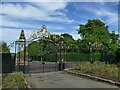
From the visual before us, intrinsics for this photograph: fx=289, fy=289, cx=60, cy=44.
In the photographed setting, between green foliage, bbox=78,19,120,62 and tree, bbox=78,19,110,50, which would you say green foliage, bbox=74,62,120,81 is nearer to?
green foliage, bbox=78,19,120,62

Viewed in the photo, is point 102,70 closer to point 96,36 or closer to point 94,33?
point 96,36

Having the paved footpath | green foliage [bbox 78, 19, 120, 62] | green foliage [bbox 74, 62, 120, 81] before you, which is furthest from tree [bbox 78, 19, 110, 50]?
the paved footpath

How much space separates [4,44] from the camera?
29891 mm

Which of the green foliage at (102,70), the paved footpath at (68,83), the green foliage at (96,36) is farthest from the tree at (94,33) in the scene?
the paved footpath at (68,83)

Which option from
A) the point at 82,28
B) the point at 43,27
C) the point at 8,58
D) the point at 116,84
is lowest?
the point at 116,84

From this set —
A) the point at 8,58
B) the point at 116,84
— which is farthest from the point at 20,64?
A: the point at 116,84

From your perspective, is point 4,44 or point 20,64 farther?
point 4,44

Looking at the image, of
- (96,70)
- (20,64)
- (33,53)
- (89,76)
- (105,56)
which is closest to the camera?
(89,76)

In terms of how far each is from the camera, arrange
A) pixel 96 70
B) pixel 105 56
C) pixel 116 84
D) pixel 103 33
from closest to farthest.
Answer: pixel 116 84
pixel 96 70
pixel 105 56
pixel 103 33

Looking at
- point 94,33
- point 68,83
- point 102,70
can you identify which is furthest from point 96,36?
point 68,83

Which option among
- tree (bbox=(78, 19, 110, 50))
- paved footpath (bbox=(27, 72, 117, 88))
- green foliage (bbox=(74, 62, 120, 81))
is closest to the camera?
paved footpath (bbox=(27, 72, 117, 88))

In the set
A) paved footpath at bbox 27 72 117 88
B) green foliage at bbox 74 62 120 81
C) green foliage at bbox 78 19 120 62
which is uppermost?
green foliage at bbox 78 19 120 62

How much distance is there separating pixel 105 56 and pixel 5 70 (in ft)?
38.3

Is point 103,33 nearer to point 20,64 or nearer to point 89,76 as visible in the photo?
point 20,64
